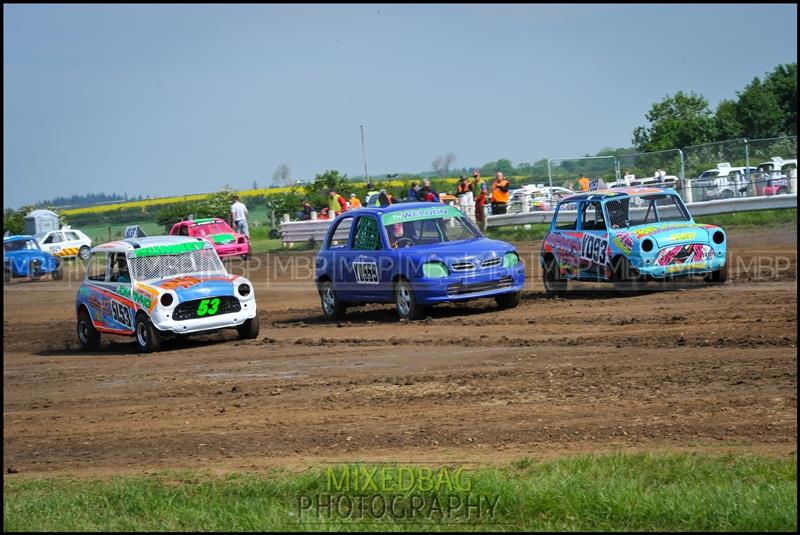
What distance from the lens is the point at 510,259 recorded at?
1595 cm

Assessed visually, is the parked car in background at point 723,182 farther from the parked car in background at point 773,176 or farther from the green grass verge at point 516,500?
the green grass verge at point 516,500

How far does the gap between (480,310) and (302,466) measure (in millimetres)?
9023

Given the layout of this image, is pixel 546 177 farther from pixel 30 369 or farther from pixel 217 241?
pixel 30 369

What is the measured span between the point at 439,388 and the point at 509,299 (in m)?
6.25

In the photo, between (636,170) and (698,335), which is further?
(636,170)

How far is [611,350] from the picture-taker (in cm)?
1163

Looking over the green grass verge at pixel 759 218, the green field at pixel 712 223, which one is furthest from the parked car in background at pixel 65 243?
the green grass verge at pixel 759 218

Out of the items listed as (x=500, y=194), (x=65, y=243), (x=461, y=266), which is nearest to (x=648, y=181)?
(x=500, y=194)

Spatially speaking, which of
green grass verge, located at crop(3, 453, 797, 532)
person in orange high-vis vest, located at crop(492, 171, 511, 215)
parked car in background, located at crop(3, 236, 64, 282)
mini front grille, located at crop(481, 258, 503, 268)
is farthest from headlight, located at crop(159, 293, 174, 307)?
parked car in background, located at crop(3, 236, 64, 282)

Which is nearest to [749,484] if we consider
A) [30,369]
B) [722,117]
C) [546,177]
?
[30,369]

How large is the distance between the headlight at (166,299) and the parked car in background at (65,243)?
27.6 meters

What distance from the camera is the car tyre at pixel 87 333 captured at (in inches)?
654

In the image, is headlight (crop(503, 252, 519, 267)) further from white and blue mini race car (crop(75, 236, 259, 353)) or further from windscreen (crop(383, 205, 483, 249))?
white and blue mini race car (crop(75, 236, 259, 353))

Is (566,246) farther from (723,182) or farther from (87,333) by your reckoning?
(723,182)
